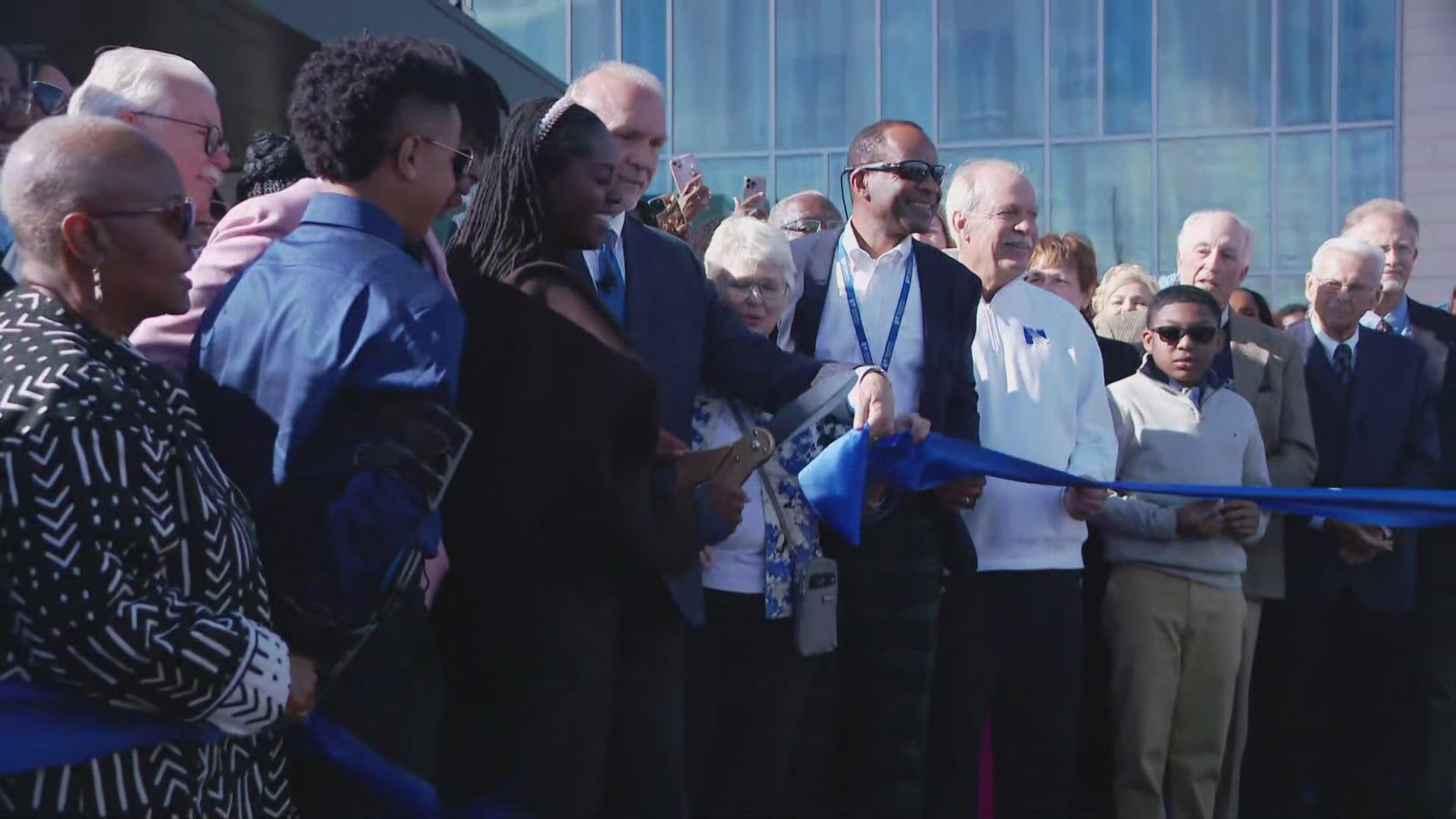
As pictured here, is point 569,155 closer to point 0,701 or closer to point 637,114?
point 637,114

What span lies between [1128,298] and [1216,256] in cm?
58

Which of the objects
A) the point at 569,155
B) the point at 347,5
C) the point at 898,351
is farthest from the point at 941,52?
the point at 569,155

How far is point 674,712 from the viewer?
326 centimetres

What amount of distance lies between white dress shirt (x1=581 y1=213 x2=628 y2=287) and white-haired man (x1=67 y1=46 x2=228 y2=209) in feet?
2.77

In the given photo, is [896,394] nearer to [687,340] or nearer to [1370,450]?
[687,340]

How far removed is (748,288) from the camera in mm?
4414

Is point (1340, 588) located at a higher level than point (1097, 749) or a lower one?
higher

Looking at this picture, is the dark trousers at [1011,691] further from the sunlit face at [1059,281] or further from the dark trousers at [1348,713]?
the sunlit face at [1059,281]

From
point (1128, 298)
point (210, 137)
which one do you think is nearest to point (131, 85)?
point (210, 137)

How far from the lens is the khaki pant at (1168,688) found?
5.38 metres

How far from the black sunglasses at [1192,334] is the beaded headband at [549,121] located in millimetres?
2971

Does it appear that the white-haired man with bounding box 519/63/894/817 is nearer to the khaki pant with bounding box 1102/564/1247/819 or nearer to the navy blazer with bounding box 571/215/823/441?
the navy blazer with bounding box 571/215/823/441

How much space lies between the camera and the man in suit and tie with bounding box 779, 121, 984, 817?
14.6 feet

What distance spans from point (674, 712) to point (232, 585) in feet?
3.63
